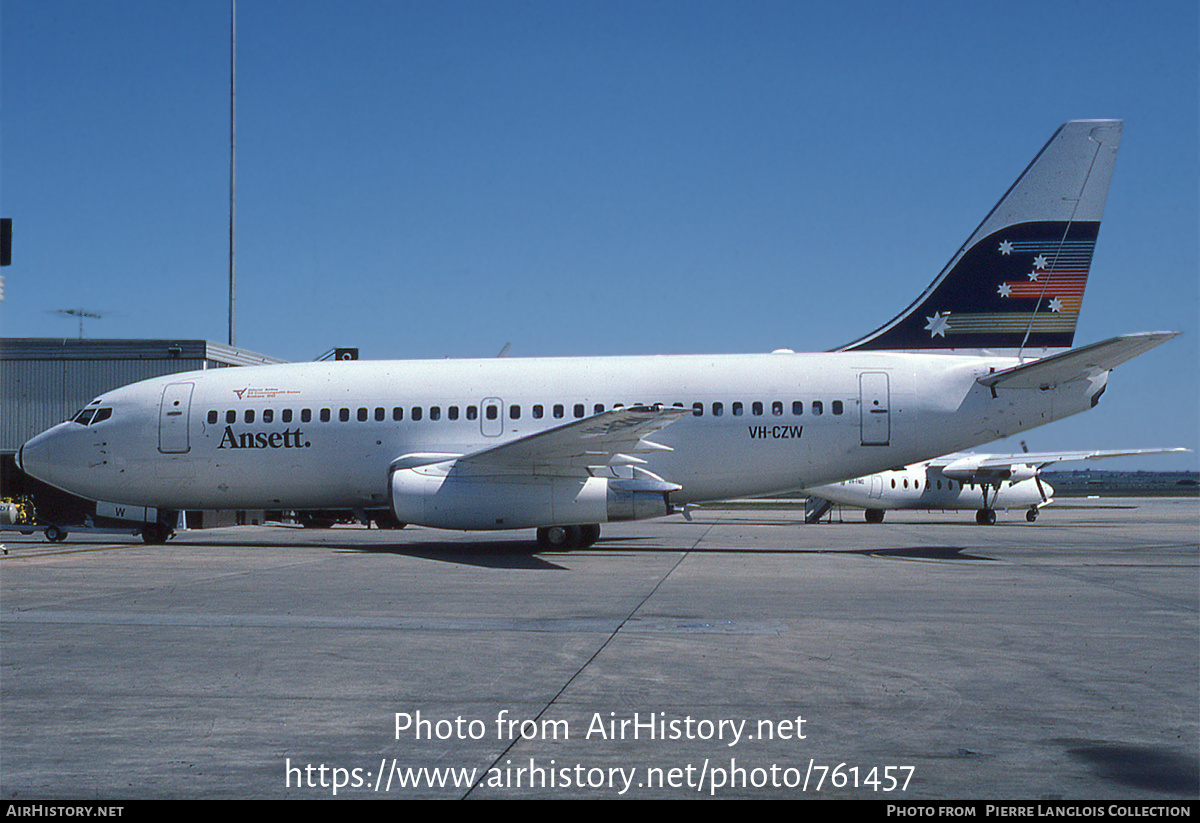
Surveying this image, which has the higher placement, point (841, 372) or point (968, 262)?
point (968, 262)

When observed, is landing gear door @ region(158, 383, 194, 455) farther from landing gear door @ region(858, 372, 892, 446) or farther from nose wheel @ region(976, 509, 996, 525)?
nose wheel @ region(976, 509, 996, 525)

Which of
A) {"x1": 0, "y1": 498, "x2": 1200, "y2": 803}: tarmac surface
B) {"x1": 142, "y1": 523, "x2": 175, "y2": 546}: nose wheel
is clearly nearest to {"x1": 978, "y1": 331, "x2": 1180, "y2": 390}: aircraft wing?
{"x1": 0, "y1": 498, "x2": 1200, "y2": 803}: tarmac surface

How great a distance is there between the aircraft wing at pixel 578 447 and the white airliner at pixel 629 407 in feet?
0.18

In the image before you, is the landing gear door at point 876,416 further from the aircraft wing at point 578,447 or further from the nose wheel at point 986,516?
the nose wheel at point 986,516

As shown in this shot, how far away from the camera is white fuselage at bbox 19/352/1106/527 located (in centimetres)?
1814

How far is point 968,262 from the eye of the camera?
19125mm

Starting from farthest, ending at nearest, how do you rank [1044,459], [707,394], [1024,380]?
[1044,459] → [707,394] → [1024,380]

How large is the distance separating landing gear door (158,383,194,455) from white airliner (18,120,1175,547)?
0.11 ft

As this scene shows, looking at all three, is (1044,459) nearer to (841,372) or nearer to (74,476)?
(841,372)

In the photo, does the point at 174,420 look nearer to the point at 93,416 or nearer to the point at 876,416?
the point at 93,416

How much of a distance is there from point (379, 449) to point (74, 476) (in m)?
6.99

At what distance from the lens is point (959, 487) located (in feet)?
121
